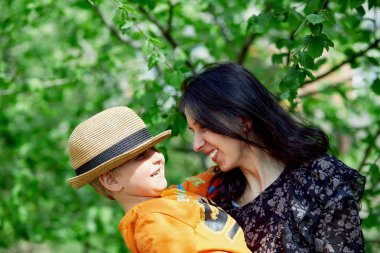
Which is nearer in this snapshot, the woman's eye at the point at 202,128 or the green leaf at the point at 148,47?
the woman's eye at the point at 202,128

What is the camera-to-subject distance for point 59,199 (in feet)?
19.6

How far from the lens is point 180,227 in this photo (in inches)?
78.4

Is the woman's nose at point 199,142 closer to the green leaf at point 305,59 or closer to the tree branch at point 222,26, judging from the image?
the green leaf at point 305,59

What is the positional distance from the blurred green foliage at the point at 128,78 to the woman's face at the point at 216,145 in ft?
1.64

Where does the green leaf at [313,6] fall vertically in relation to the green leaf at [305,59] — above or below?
above

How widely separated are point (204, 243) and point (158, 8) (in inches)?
93.0

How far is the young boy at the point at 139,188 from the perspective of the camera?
201cm

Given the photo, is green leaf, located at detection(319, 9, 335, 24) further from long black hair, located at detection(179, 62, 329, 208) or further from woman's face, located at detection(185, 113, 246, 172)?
woman's face, located at detection(185, 113, 246, 172)

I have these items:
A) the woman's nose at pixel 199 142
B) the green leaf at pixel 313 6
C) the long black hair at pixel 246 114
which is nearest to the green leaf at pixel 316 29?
the long black hair at pixel 246 114

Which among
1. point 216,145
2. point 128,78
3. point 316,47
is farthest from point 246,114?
point 128,78

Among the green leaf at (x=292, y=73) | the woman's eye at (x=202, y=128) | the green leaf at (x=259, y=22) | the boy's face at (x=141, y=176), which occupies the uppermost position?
the green leaf at (x=292, y=73)

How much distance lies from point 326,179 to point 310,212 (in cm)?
14

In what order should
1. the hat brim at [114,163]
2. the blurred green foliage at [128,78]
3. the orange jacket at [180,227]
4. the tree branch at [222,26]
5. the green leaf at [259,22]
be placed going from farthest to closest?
the tree branch at [222,26], the blurred green foliage at [128,78], the green leaf at [259,22], the hat brim at [114,163], the orange jacket at [180,227]

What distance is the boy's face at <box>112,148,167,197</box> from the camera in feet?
7.04
